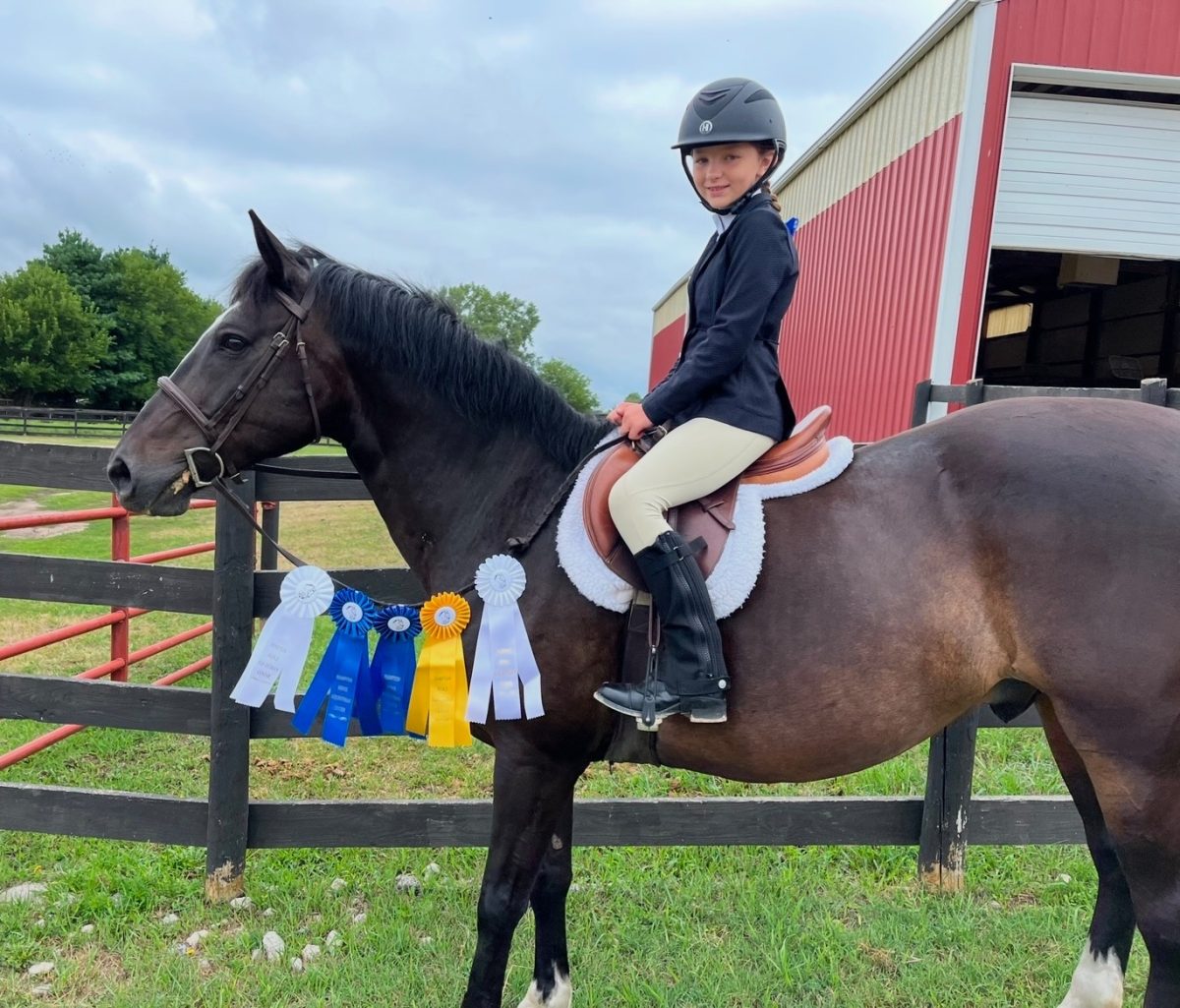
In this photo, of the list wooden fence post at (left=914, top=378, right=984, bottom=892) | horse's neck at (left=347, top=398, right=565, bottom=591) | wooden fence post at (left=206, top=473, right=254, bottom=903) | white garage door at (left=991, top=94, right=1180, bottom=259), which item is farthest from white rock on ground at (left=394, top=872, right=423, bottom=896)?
white garage door at (left=991, top=94, right=1180, bottom=259)

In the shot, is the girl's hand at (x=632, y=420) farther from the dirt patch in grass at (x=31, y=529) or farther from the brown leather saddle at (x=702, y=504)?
the dirt patch in grass at (x=31, y=529)

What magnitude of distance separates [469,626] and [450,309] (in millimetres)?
1069

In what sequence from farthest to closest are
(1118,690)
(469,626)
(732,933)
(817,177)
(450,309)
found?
1. (817,177)
2. (732,933)
3. (450,309)
4. (469,626)
5. (1118,690)

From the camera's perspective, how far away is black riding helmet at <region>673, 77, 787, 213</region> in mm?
2279

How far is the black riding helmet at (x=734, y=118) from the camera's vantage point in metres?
2.28

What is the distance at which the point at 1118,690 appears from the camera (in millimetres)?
2072

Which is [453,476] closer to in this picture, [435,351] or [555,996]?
[435,351]

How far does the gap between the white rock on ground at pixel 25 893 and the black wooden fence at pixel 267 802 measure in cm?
22

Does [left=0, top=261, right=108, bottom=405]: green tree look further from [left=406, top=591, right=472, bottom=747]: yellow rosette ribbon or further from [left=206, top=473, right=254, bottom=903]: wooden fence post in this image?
[left=406, top=591, right=472, bottom=747]: yellow rosette ribbon

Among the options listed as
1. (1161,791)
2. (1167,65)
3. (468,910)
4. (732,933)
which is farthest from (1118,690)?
(1167,65)

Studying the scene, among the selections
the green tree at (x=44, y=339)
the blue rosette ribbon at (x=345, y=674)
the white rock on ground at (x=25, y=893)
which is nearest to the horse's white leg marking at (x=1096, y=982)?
the blue rosette ribbon at (x=345, y=674)

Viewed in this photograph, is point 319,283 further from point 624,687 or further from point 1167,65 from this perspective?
point 1167,65

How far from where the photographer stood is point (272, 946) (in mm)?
2916

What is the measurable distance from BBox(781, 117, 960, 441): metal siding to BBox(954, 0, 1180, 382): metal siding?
0.72 meters
